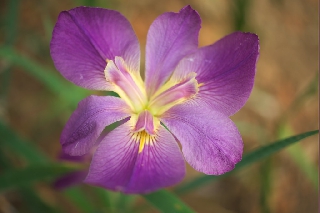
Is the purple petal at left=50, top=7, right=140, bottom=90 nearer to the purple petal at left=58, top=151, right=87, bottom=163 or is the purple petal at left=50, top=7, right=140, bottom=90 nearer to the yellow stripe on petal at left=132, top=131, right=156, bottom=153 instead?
the yellow stripe on petal at left=132, top=131, right=156, bottom=153

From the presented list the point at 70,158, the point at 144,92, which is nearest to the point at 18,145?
the point at 70,158

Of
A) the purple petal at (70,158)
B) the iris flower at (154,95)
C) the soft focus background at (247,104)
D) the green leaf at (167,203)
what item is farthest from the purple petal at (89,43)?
the soft focus background at (247,104)

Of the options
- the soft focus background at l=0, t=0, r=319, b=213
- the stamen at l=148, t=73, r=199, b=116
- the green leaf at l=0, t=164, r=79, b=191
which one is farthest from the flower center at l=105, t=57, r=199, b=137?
the soft focus background at l=0, t=0, r=319, b=213

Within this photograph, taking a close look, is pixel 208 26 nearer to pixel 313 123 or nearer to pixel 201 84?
pixel 313 123

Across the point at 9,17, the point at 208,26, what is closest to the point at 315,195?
the point at 208,26

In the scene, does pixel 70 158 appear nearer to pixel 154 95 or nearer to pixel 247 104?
pixel 154 95

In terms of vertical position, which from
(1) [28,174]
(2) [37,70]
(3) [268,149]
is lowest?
(1) [28,174]

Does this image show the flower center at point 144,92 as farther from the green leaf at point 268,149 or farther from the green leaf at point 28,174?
the green leaf at point 28,174
